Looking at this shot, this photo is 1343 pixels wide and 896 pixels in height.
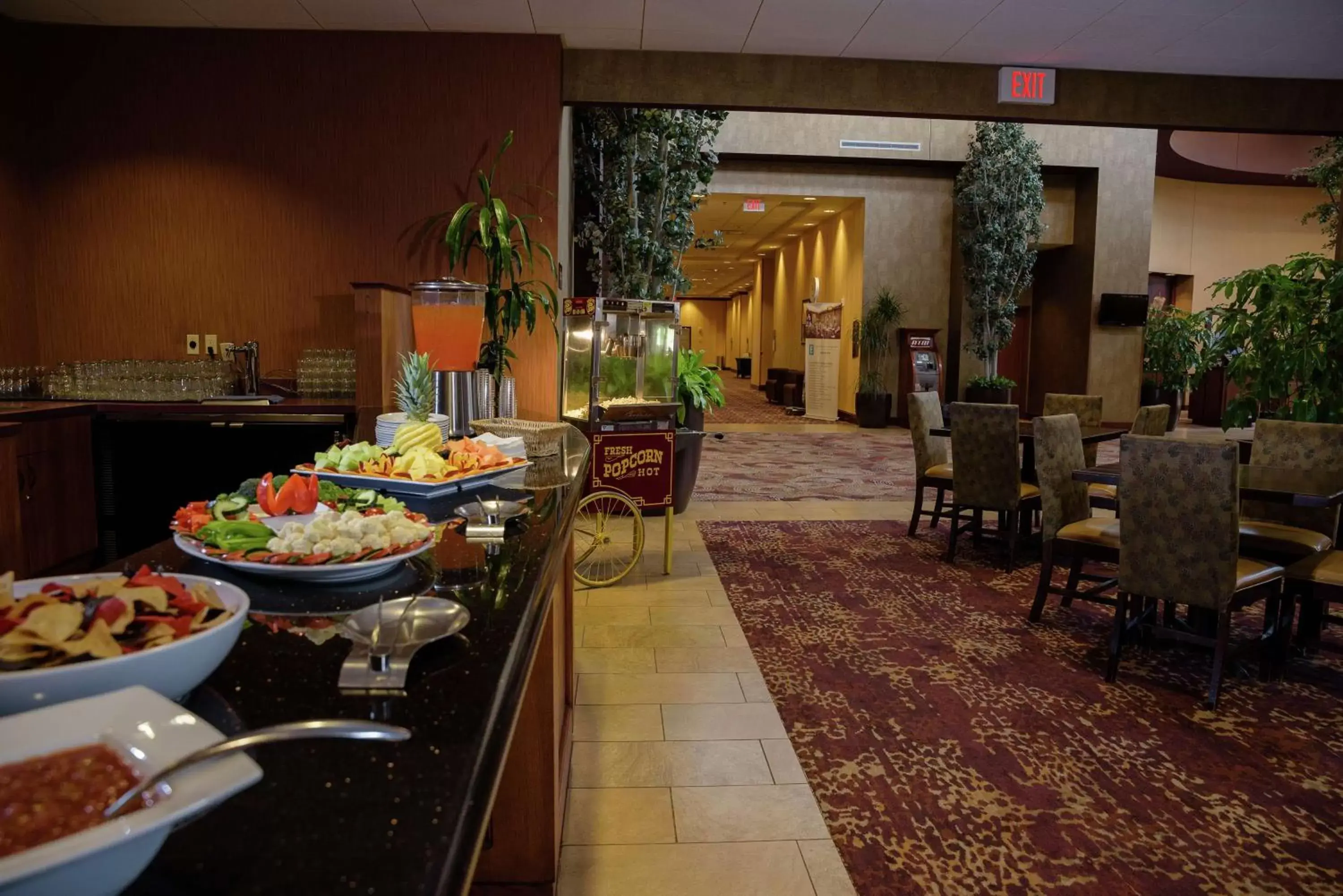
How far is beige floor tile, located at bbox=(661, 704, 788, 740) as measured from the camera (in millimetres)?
2939

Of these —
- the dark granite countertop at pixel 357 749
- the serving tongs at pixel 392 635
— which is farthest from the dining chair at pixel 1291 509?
the serving tongs at pixel 392 635

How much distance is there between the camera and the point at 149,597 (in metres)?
0.92

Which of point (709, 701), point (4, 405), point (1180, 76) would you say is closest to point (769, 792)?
point (709, 701)

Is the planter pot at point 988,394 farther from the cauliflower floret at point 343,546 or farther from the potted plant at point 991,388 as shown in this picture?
the cauliflower floret at point 343,546

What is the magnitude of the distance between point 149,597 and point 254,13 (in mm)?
5001

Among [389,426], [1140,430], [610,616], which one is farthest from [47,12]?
[1140,430]

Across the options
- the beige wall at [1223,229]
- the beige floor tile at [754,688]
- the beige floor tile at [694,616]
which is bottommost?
the beige floor tile at [754,688]

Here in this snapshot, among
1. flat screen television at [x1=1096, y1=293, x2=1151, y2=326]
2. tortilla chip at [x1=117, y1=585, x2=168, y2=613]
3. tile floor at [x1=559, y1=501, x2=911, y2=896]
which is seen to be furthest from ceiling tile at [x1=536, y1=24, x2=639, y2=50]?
flat screen television at [x1=1096, y1=293, x2=1151, y2=326]

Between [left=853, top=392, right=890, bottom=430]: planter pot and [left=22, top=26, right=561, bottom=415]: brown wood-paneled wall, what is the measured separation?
886 centimetres

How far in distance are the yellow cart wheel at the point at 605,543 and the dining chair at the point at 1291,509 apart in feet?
9.57

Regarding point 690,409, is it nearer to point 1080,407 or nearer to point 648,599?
point 648,599

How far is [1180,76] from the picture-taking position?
19.5 feet

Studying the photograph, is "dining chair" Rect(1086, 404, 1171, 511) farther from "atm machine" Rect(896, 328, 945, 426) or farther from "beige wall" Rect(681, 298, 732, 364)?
"beige wall" Rect(681, 298, 732, 364)

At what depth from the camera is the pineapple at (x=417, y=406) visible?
83.8 inches
